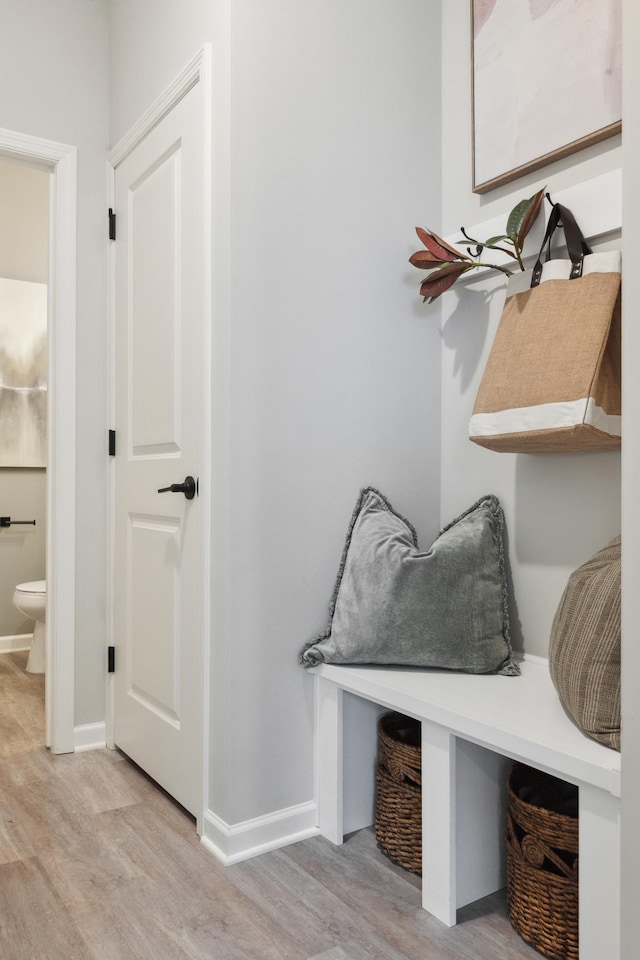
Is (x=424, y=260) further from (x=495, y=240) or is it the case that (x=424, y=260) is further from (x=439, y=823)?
(x=439, y=823)

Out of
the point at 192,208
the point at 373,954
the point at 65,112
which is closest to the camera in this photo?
the point at 373,954

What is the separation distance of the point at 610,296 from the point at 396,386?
2.22 ft

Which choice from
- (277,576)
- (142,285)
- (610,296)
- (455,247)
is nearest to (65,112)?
(142,285)

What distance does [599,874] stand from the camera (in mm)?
1223

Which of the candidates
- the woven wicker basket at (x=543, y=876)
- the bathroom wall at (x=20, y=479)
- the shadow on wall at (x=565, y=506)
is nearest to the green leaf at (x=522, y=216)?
the shadow on wall at (x=565, y=506)

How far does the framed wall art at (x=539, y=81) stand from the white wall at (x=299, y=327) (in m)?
0.20

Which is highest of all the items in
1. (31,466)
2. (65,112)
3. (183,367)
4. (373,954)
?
(65,112)

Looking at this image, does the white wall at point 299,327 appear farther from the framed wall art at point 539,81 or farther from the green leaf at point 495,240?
the green leaf at point 495,240

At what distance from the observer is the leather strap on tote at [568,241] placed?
1602 mm

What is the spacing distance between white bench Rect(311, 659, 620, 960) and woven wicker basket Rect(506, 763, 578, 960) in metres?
0.08

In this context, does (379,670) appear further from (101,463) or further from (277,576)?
(101,463)

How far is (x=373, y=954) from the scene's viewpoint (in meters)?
1.39

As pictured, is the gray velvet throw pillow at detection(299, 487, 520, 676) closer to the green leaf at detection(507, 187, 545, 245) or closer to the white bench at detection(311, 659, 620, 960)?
the white bench at detection(311, 659, 620, 960)

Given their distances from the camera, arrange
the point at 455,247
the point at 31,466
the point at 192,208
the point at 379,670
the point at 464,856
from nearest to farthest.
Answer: the point at 464,856, the point at 379,670, the point at 192,208, the point at 455,247, the point at 31,466
